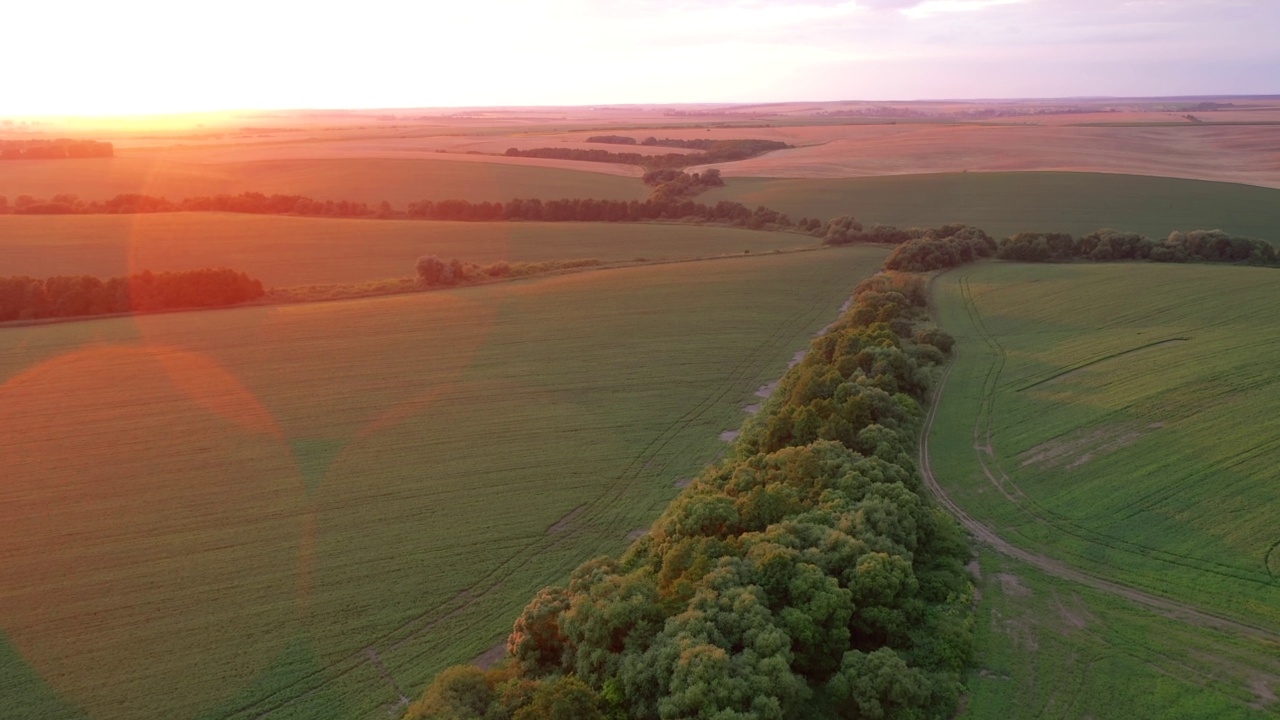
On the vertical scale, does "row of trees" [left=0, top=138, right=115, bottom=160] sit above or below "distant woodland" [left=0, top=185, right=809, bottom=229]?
above

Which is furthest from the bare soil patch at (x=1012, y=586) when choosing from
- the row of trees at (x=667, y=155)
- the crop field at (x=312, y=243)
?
the row of trees at (x=667, y=155)

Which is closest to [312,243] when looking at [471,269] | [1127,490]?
[471,269]

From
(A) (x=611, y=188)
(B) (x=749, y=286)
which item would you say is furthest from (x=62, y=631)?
(A) (x=611, y=188)

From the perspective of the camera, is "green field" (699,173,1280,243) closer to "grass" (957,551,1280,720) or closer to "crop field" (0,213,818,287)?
"crop field" (0,213,818,287)

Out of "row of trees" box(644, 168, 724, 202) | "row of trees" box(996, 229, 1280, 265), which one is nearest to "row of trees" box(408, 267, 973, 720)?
"row of trees" box(996, 229, 1280, 265)

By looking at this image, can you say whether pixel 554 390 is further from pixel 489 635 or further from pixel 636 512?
pixel 489 635

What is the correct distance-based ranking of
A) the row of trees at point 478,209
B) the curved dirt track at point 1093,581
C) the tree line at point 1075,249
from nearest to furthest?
the curved dirt track at point 1093,581, the tree line at point 1075,249, the row of trees at point 478,209

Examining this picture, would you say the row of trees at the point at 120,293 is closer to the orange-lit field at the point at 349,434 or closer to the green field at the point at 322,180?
the orange-lit field at the point at 349,434
